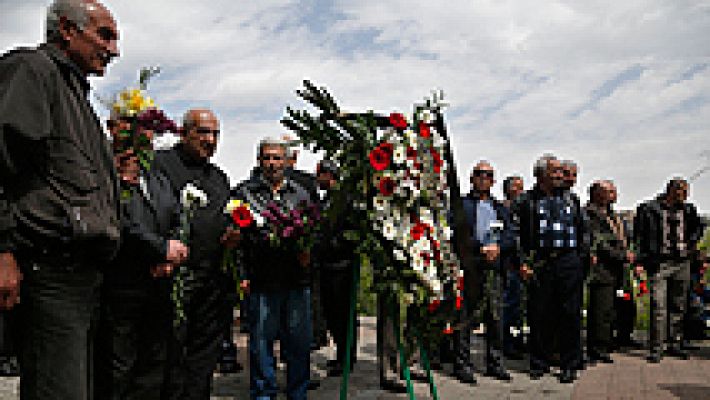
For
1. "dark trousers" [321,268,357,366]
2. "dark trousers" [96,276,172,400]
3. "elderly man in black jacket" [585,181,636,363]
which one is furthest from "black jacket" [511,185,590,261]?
"dark trousers" [96,276,172,400]

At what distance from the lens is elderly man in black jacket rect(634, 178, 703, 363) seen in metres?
8.19

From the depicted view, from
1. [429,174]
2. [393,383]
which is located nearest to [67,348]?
[429,174]

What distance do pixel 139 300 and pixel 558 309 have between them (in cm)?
505

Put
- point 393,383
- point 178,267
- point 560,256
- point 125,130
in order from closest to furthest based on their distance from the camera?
point 125,130 < point 178,267 < point 393,383 < point 560,256

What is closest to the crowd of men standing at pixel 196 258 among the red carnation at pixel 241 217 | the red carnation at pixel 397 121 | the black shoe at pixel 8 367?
the red carnation at pixel 241 217

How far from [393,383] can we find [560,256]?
2.59 m

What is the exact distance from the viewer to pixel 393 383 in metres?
5.84

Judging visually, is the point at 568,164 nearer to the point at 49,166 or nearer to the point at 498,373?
the point at 498,373

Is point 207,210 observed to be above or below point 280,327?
above

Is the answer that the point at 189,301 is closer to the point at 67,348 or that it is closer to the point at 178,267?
the point at 178,267

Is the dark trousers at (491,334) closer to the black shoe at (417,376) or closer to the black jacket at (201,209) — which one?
the black shoe at (417,376)

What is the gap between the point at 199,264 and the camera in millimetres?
4391

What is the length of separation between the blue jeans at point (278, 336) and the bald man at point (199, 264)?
1.15ft

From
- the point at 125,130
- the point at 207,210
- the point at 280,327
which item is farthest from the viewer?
the point at 280,327
